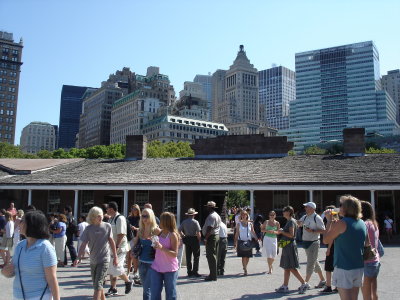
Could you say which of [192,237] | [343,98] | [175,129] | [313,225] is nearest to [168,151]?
[192,237]

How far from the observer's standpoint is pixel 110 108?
→ 187 m

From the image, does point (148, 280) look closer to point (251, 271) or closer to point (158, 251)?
point (158, 251)

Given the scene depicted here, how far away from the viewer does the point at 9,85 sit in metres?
134

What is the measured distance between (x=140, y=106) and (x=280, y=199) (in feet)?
463

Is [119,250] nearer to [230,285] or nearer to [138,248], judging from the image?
[138,248]

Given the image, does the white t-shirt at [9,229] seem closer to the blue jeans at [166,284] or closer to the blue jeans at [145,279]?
the blue jeans at [145,279]

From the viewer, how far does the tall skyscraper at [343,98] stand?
17838 cm

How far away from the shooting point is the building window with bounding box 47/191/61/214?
81.5 feet

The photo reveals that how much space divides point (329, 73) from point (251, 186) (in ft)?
615

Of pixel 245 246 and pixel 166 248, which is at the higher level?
pixel 166 248

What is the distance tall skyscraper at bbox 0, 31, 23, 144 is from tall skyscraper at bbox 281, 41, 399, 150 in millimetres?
116771

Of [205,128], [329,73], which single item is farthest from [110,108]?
[329,73]

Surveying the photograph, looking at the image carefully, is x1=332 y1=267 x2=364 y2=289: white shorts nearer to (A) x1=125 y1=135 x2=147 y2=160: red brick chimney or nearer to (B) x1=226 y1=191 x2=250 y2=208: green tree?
(A) x1=125 y1=135 x2=147 y2=160: red brick chimney

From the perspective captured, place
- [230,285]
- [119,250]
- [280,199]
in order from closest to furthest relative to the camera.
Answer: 1. [119,250]
2. [230,285]
3. [280,199]
